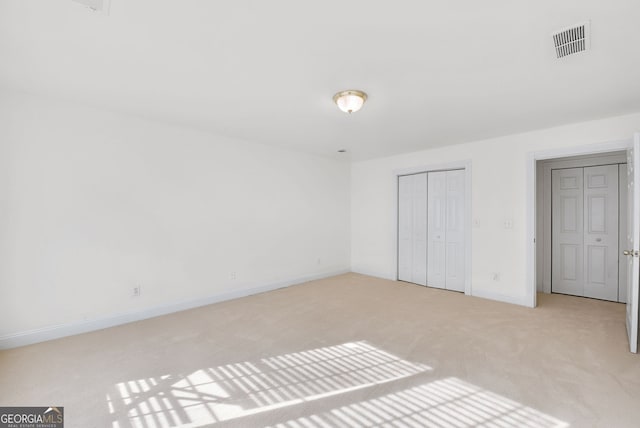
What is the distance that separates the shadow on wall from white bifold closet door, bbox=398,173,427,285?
9.64 ft

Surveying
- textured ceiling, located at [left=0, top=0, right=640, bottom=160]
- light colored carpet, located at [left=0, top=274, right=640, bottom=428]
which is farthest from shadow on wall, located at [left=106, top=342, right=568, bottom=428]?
textured ceiling, located at [left=0, top=0, right=640, bottom=160]

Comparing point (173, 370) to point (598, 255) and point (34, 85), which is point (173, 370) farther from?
point (598, 255)

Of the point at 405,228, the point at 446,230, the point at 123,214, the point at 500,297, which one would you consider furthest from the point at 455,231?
the point at 123,214

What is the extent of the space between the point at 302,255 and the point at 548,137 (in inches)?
160

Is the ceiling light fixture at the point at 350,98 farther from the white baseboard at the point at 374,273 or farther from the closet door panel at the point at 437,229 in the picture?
the white baseboard at the point at 374,273

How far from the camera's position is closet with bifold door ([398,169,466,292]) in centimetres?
459

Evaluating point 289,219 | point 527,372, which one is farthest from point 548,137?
point 289,219

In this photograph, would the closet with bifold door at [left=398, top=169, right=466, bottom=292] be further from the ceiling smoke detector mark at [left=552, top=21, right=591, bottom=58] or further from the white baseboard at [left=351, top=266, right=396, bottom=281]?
the ceiling smoke detector mark at [left=552, top=21, right=591, bottom=58]

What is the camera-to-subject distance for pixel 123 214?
3.24m

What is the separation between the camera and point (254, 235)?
14.7 feet

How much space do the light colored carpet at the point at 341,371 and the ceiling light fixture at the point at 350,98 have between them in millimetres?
2298

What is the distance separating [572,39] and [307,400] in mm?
2967

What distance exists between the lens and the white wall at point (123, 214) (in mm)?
2678

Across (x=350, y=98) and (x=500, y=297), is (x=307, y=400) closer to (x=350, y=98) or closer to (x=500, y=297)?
(x=350, y=98)
